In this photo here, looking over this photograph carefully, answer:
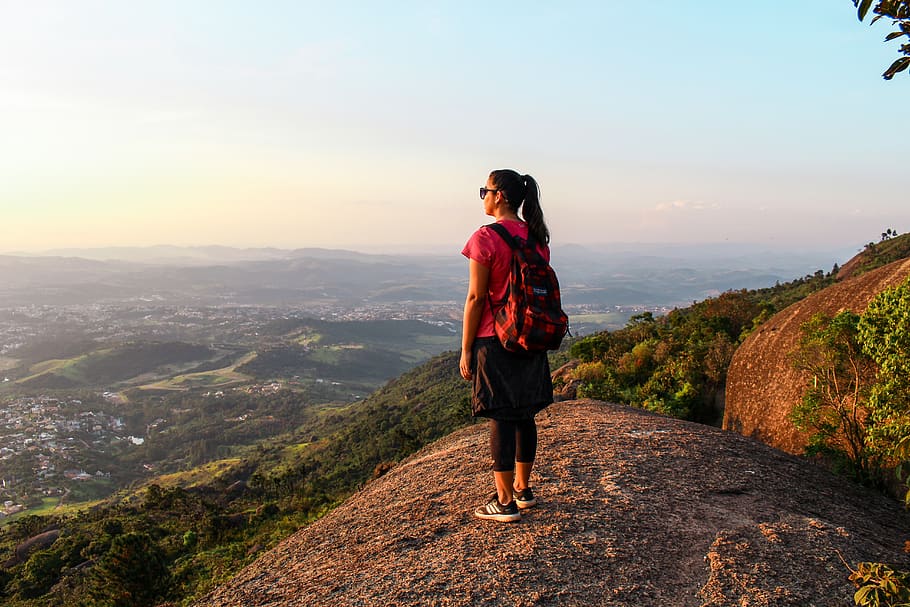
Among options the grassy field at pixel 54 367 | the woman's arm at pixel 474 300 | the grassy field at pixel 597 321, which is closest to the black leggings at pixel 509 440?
the woman's arm at pixel 474 300

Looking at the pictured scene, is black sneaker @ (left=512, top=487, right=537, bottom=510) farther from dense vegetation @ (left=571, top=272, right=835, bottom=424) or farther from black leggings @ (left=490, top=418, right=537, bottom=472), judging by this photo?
dense vegetation @ (left=571, top=272, right=835, bottom=424)

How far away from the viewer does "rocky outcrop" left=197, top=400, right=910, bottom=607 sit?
128 inches

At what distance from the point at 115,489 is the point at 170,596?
2806 inches

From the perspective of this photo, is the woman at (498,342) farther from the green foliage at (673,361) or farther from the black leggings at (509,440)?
the green foliage at (673,361)

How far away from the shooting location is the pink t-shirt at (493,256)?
140 inches

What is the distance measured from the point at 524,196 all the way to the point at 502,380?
52.2 inches

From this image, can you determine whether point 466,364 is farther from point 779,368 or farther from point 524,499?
point 779,368

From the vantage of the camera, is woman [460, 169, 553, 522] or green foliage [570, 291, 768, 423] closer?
woman [460, 169, 553, 522]

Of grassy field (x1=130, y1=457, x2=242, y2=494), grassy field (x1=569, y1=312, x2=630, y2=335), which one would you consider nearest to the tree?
grassy field (x1=130, y1=457, x2=242, y2=494)

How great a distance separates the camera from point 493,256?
357 cm

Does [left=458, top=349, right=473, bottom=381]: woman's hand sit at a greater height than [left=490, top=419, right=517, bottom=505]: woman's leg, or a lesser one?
greater

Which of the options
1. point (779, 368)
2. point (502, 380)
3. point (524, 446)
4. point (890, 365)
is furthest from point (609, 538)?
point (779, 368)

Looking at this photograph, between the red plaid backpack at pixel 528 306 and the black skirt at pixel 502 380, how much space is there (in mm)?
117

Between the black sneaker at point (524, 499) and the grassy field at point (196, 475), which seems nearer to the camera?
the black sneaker at point (524, 499)
